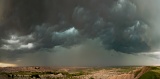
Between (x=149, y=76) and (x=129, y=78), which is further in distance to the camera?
(x=129, y=78)

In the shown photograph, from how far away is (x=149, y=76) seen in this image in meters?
53.4

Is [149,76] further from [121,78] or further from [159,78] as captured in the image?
[121,78]

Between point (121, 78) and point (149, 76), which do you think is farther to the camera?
A: point (121, 78)

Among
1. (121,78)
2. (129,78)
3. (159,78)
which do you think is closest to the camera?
(159,78)

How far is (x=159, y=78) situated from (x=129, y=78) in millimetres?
28510

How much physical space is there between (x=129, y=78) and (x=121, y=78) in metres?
10.1

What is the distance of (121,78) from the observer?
8862cm

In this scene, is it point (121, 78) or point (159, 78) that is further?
point (121, 78)

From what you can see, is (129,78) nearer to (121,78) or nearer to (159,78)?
(121,78)

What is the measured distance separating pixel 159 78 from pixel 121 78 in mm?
38640

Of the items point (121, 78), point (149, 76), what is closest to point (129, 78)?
point (121, 78)

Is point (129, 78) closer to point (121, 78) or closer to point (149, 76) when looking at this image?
point (121, 78)

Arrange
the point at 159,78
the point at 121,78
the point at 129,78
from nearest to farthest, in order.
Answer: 1. the point at 159,78
2. the point at 129,78
3. the point at 121,78

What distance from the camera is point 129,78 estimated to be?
78.6 metres
